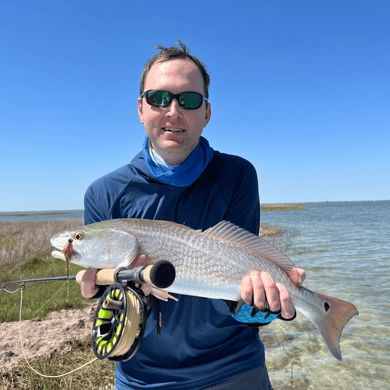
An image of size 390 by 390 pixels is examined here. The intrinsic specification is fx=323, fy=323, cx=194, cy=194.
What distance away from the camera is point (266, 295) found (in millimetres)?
2518

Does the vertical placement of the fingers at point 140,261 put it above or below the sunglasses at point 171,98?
below

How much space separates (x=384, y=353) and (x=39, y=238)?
757 inches

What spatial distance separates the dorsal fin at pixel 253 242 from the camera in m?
2.89

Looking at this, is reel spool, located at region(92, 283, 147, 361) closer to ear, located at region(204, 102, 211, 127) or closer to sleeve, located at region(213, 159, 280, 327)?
sleeve, located at region(213, 159, 280, 327)

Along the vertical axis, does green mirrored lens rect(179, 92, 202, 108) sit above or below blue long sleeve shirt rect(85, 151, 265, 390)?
above

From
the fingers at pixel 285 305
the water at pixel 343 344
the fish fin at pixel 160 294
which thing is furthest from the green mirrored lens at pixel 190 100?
the water at pixel 343 344

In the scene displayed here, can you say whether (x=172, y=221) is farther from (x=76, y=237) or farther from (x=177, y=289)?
(x=76, y=237)

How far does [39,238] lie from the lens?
66.6ft

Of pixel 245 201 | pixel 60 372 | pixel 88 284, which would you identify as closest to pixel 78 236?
pixel 88 284

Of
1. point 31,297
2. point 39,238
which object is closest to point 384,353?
point 31,297

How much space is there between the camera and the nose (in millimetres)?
2895

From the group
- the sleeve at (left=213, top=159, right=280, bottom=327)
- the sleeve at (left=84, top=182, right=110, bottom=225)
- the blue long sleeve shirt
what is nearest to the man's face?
the blue long sleeve shirt

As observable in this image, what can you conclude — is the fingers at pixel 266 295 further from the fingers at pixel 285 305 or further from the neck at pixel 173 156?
the neck at pixel 173 156

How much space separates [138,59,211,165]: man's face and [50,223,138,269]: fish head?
862mm
